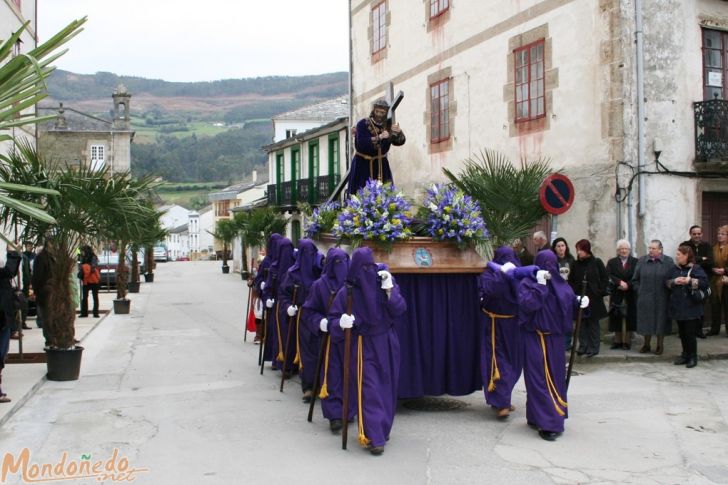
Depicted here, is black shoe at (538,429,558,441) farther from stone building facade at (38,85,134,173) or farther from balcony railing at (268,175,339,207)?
stone building facade at (38,85,134,173)

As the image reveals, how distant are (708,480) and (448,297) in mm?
3307

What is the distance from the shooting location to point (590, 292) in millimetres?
11797

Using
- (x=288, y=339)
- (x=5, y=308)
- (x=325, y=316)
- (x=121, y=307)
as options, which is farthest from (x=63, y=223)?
(x=121, y=307)

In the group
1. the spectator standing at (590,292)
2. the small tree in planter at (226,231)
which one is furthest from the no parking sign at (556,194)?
the small tree in planter at (226,231)

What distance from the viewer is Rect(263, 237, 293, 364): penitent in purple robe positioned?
35.6 ft

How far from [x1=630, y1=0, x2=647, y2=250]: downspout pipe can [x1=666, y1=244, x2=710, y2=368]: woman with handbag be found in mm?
2252

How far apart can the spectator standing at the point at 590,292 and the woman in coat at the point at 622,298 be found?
0.66m

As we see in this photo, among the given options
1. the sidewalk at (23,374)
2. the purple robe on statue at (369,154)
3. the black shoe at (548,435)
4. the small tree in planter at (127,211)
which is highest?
the purple robe on statue at (369,154)

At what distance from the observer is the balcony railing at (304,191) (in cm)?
3256

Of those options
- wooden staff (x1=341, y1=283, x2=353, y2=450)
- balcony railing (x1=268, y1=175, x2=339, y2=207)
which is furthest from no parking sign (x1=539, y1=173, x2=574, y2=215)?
balcony railing (x1=268, y1=175, x2=339, y2=207)

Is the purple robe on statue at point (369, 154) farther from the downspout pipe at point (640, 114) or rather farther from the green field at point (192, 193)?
the green field at point (192, 193)

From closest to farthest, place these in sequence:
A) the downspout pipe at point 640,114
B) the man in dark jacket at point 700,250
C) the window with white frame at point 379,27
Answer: the man in dark jacket at point 700,250 < the downspout pipe at point 640,114 < the window with white frame at point 379,27

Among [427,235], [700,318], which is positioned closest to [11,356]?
[427,235]

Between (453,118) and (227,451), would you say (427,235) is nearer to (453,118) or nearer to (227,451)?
(227,451)
